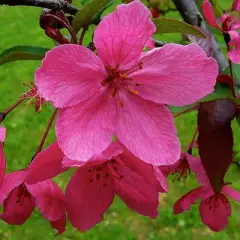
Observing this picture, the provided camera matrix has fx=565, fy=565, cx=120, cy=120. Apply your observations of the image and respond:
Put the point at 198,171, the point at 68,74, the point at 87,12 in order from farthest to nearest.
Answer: the point at 198,171 → the point at 87,12 → the point at 68,74

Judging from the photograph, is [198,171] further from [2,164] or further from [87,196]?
[2,164]

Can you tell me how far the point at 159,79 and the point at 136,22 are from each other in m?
0.11

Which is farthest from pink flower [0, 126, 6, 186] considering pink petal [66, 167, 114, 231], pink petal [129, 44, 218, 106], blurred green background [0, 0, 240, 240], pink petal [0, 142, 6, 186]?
blurred green background [0, 0, 240, 240]

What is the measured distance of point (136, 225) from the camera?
349 cm

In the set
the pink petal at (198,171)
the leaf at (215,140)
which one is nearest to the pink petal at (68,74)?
the leaf at (215,140)

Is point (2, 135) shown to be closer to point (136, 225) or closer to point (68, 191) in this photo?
point (68, 191)

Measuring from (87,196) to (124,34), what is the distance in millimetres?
314

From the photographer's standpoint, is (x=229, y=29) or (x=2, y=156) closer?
(x=2, y=156)

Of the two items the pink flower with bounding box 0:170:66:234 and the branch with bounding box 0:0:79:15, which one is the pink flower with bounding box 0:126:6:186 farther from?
the branch with bounding box 0:0:79:15

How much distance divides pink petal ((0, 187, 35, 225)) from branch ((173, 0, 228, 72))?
0.68 metres

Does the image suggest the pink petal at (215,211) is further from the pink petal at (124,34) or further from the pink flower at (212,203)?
the pink petal at (124,34)

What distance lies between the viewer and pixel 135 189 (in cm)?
97

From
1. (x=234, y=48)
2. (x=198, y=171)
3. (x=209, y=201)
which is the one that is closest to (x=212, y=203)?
(x=209, y=201)

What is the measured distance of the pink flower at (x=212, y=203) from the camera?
4.45ft
